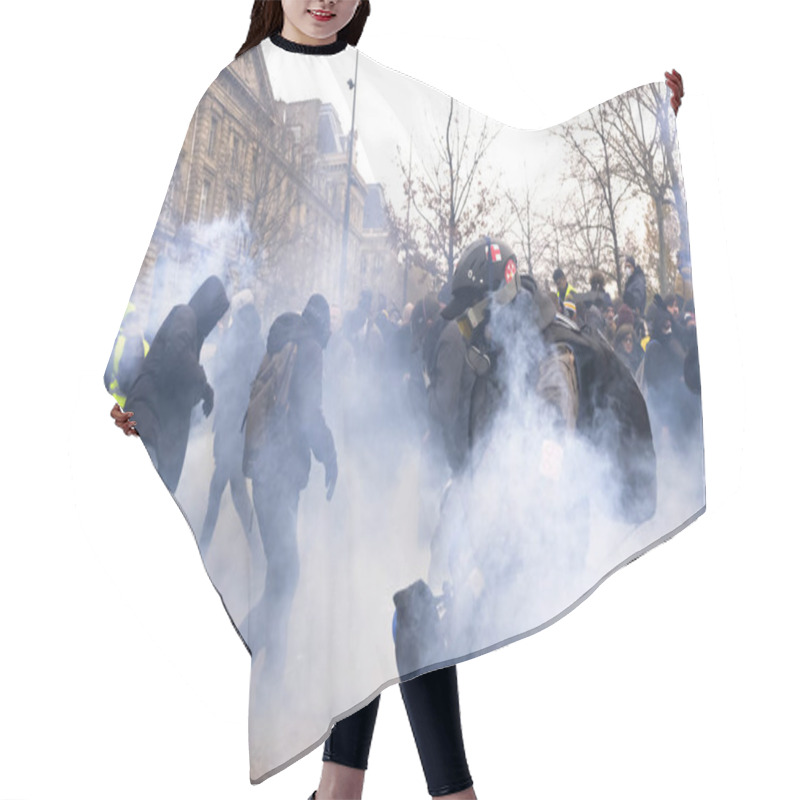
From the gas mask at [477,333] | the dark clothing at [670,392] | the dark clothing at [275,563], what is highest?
the gas mask at [477,333]

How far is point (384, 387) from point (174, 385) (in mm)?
395

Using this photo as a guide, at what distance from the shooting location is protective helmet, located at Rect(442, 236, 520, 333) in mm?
2820

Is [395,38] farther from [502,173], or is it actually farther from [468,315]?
[468,315]

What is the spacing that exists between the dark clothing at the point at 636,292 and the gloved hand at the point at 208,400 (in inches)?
31.4

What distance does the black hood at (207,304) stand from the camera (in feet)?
9.12

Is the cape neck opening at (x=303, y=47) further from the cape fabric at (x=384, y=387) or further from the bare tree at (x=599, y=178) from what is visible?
the bare tree at (x=599, y=178)

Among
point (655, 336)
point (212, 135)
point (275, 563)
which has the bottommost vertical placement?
point (275, 563)

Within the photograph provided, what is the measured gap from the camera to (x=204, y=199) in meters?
2.79

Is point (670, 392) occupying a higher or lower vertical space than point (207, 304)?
lower

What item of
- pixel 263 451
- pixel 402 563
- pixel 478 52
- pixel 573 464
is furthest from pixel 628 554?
pixel 478 52

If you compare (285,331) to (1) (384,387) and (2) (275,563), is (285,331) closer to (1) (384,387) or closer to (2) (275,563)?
(1) (384,387)

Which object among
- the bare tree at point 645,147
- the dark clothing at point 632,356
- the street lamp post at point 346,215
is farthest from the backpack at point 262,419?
the bare tree at point 645,147

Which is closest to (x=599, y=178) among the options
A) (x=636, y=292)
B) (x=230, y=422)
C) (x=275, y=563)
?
(x=636, y=292)

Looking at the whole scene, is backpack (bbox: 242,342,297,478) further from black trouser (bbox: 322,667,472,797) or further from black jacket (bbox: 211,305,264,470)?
black trouser (bbox: 322,667,472,797)
